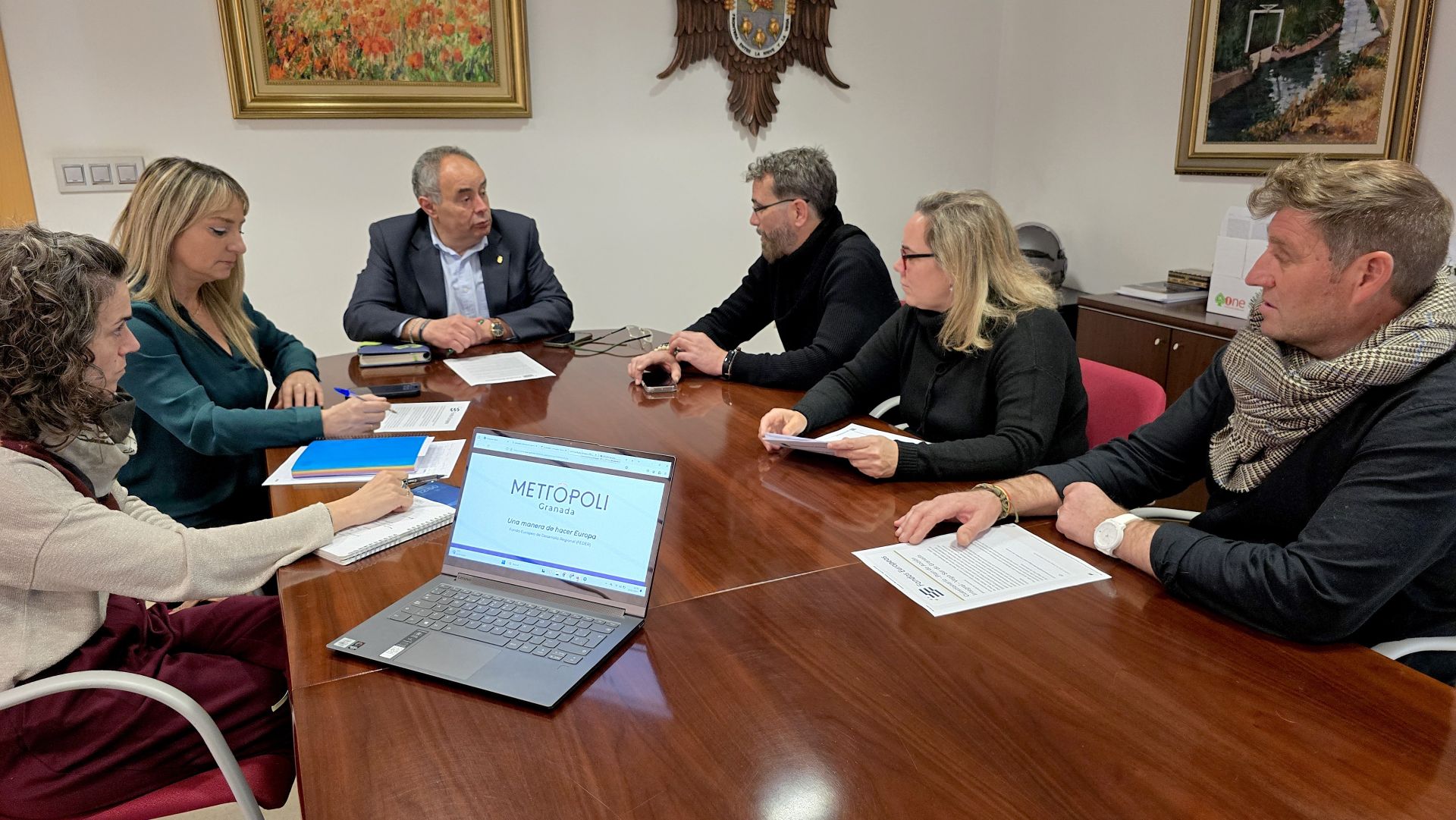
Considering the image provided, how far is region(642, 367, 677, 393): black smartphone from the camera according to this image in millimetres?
2436

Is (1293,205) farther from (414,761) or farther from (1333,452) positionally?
(414,761)

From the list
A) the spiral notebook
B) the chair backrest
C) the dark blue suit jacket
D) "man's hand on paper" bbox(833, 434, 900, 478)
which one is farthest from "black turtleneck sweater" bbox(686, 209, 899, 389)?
the spiral notebook

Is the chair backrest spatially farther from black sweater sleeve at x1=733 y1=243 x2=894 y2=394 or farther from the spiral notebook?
the spiral notebook

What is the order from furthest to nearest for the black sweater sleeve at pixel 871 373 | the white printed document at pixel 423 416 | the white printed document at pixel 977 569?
the black sweater sleeve at pixel 871 373, the white printed document at pixel 423 416, the white printed document at pixel 977 569

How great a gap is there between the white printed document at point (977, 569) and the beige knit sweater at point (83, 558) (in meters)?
0.90

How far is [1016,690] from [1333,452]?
0.66 meters

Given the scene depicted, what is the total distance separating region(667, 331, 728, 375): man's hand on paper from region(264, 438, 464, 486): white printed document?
2.55 ft

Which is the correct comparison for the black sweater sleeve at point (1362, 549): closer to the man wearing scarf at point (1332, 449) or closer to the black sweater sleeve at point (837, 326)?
the man wearing scarf at point (1332, 449)

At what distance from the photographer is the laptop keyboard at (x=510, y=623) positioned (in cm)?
111

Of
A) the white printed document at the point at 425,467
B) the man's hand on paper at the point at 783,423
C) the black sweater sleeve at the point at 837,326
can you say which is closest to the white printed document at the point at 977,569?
the man's hand on paper at the point at 783,423

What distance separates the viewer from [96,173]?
333cm

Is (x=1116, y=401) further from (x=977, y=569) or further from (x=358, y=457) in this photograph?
(x=358, y=457)

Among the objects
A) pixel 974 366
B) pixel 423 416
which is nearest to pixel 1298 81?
pixel 974 366

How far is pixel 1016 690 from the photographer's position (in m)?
1.05
